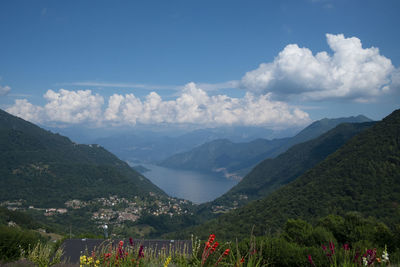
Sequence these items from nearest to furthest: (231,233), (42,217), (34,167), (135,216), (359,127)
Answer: (231,233)
(42,217)
(135,216)
(34,167)
(359,127)

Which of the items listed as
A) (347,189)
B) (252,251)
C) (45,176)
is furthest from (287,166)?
(252,251)

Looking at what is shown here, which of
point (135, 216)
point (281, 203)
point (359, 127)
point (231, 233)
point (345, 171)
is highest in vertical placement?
point (359, 127)

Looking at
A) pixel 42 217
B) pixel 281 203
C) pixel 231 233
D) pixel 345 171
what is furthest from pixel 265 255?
pixel 42 217

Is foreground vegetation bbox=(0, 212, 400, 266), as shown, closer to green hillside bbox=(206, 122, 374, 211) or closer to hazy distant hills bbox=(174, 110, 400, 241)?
hazy distant hills bbox=(174, 110, 400, 241)

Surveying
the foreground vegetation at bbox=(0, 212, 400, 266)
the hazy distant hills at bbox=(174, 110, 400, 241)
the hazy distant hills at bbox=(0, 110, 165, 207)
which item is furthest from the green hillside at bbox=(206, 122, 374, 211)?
the foreground vegetation at bbox=(0, 212, 400, 266)

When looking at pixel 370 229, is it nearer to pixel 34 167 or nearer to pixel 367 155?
pixel 367 155

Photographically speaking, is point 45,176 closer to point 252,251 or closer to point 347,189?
point 347,189
